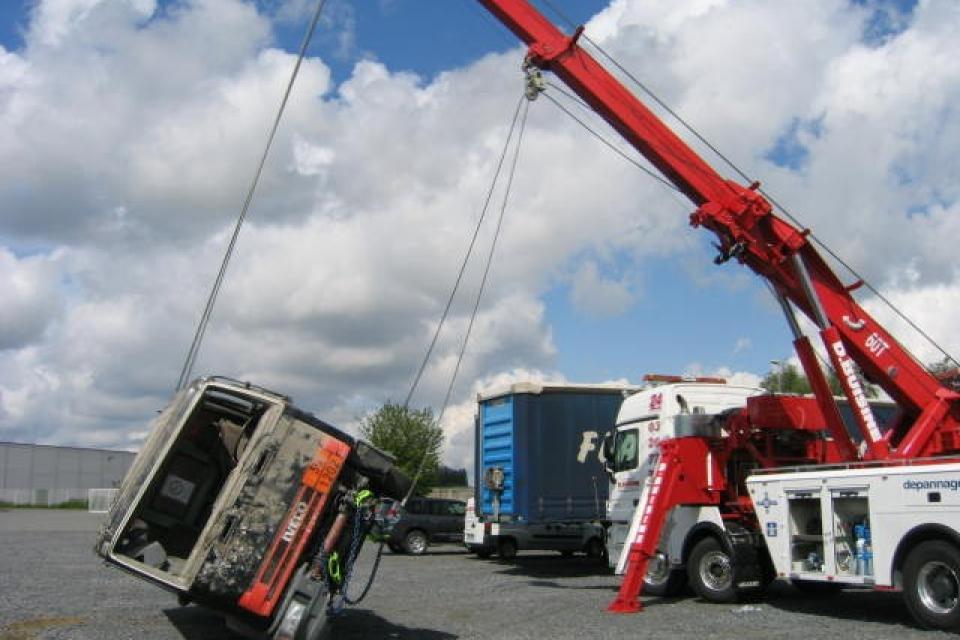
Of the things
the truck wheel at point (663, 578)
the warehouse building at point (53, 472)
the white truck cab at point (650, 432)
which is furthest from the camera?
the warehouse building at point (53, 472)

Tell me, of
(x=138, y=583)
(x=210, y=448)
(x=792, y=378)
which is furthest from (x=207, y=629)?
(x=792, y=378)

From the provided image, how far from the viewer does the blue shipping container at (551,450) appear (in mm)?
18406

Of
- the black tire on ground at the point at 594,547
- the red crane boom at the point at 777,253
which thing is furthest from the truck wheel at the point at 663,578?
the black tire on ground at the point at 594,547

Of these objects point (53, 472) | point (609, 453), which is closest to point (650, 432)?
point (609, 453)

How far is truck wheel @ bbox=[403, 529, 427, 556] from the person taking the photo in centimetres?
2436

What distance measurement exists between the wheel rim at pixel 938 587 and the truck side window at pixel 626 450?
5.78m

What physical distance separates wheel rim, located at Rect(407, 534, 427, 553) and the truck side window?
1022 cm

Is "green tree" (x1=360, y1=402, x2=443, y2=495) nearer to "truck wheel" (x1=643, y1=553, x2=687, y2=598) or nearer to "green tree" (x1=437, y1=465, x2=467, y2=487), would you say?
"green tree" (x1=437, y1=465, x2=467, y2=487)

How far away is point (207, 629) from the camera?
32.7 feet

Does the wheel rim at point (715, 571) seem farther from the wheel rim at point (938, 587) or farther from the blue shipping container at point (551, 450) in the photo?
the blue shipping container at point (551, 450)

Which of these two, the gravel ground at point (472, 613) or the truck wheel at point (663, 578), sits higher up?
the truck wheel at point (663, 578)

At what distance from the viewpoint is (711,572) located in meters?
12.8

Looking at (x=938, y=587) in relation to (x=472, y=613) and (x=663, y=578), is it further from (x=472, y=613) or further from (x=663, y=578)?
(x=472, y=613)

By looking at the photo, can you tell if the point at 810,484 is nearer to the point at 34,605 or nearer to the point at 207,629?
the point at 207,629
